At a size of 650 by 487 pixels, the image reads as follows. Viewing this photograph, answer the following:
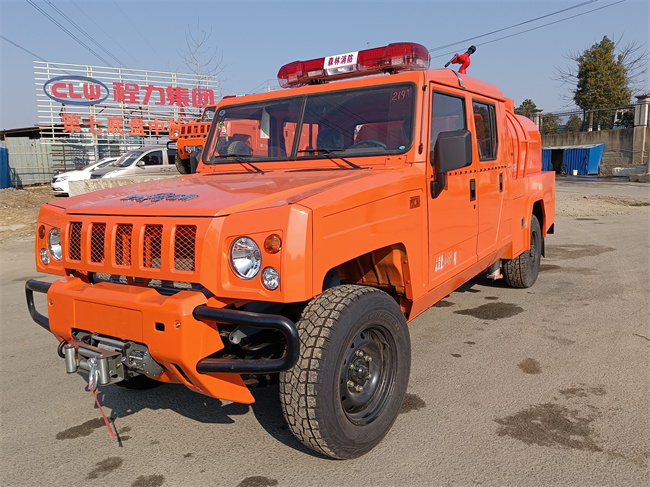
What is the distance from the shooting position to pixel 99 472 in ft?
9.11

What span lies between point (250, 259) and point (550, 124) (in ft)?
116

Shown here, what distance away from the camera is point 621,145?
28.0 meters

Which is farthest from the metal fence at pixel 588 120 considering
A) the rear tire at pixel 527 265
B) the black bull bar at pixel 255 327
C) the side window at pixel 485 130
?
the black bull bar at pixel 255 327

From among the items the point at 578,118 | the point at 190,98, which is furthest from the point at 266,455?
the point at 578,118

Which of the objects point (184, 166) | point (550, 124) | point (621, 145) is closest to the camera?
point (184, 166)

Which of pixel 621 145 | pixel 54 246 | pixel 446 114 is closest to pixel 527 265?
pixel 446 114

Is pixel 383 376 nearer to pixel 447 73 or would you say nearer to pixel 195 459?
pixel 195 459

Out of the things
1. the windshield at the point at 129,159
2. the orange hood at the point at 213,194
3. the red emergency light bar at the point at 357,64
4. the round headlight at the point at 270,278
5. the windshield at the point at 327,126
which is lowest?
the round headlight at the point at 270,278

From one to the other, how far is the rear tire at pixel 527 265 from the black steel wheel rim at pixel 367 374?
3359mm

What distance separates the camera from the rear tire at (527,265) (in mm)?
5918

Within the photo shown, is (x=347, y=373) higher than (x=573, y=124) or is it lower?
lower

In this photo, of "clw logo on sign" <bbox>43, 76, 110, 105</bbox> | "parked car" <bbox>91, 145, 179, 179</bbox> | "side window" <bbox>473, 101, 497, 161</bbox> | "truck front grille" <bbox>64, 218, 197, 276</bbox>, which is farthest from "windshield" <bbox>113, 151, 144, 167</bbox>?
"truck front grille" <bbox>64, 218, 197, 276</bbox>

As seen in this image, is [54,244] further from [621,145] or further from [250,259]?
[621,145]

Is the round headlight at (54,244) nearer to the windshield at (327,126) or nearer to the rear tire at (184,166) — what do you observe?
the windshield at (327,126)
